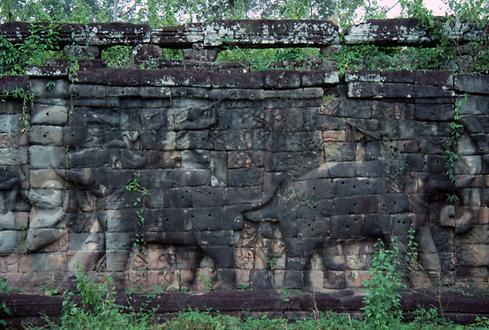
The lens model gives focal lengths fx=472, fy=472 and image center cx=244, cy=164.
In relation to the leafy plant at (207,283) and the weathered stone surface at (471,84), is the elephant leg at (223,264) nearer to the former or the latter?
the leafy plant at (207,283)

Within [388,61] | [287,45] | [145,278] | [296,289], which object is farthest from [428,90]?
[145,278]

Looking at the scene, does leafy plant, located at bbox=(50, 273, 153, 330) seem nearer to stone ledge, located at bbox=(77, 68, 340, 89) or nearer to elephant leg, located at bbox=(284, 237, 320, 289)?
elephant leg, located at bbox=(284, 237, 320, 289)

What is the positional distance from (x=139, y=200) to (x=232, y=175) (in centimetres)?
138

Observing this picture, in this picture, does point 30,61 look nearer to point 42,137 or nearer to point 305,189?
point 42,137

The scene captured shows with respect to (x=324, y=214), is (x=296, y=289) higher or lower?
lower

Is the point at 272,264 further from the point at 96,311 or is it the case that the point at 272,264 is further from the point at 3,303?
the point at 3,303

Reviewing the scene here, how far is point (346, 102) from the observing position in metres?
7.02

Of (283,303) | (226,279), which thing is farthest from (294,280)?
(226,279)

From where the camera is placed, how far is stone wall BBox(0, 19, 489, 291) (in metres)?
6.73

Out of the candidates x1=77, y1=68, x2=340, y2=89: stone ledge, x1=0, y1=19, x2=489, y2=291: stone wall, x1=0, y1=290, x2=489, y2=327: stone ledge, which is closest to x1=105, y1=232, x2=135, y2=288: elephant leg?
x1=0, y1=19, x2=489, y2=291: stone wall

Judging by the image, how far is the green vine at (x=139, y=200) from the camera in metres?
6.72

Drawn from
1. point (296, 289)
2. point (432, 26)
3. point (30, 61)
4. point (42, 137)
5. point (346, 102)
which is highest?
point (432, 26)

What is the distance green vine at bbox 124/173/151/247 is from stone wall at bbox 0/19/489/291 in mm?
15

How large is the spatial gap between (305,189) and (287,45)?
2264 mm
